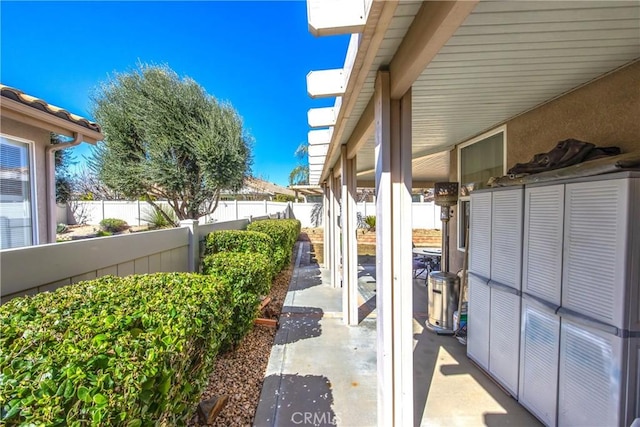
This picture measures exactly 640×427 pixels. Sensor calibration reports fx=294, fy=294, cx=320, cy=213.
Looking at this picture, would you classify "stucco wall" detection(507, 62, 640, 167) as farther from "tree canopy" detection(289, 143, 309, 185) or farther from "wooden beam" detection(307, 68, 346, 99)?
"tree canopy" detection(289, 143, 309, 185)

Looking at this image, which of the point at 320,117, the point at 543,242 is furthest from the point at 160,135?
the point at 543,242

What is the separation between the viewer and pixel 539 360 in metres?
2.32

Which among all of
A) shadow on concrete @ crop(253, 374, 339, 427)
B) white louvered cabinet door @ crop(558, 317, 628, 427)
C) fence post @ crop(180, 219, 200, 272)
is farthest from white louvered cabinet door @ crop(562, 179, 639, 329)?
fence post @ crop(180, 219, 200, 272)

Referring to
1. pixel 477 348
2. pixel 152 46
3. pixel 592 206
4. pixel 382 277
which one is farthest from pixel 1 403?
pixel 152 46

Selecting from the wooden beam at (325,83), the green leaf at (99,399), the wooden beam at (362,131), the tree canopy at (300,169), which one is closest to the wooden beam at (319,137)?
the wooden beam at (362,131)

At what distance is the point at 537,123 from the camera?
10.3 feet

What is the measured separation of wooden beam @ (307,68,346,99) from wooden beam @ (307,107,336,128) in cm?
90

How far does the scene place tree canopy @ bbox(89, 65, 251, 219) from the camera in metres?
7.93

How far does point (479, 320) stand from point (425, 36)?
9.55ft

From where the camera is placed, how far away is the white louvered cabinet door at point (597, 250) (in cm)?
174

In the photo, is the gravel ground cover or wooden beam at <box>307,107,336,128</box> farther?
wooden beam at <box>307,107,336,128</box>

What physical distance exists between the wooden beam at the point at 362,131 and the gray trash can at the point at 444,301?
222 cm

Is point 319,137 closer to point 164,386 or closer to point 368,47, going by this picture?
point 368,47

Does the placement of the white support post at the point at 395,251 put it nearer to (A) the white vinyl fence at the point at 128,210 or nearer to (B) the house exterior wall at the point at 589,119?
(B) the house exterior wall at the point at 589,119
